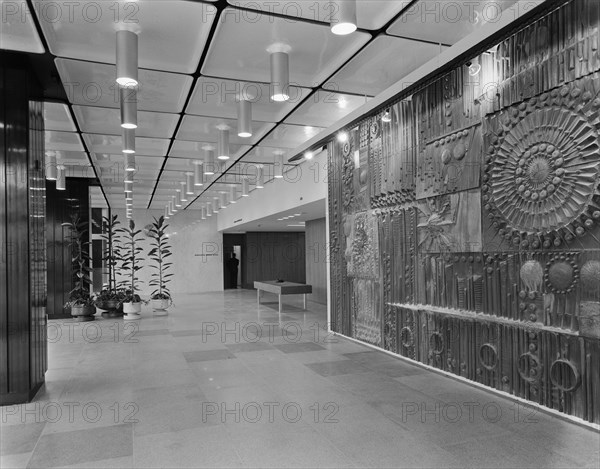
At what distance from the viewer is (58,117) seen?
311 inches

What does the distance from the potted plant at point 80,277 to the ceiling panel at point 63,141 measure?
3.31 meters

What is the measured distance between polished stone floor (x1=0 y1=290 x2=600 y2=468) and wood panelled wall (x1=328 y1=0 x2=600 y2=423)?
0.51 meters

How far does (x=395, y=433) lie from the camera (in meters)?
4.16

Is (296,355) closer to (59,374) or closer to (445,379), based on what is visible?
(445,379)

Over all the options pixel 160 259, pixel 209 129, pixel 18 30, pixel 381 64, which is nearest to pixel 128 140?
pixel 209 129

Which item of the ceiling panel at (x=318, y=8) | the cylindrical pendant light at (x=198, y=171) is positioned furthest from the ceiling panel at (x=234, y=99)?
the cylindrical pendant light at (x=198, y=171)

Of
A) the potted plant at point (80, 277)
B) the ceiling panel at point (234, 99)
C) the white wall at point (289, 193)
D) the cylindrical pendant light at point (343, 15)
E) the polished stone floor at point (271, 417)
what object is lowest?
the polished stone floor at point (271, 417)

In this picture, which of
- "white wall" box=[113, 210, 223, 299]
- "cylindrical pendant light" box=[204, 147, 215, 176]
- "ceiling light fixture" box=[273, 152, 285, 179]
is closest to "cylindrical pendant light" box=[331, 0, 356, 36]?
"cylindrical pendant light" box=[204, 147, 215, 176]

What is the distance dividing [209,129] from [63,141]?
3.09 meters

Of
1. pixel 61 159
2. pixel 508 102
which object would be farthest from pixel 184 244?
pixel 508 102

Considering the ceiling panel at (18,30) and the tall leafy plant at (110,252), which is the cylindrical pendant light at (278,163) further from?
the ceiling panel at (18,30)

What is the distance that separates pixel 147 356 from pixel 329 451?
4.64 m

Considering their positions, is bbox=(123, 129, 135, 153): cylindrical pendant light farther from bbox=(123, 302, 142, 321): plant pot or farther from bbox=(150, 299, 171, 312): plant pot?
bbox=(150, 299, 171, 312): plant pot

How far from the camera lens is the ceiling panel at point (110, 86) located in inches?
238
